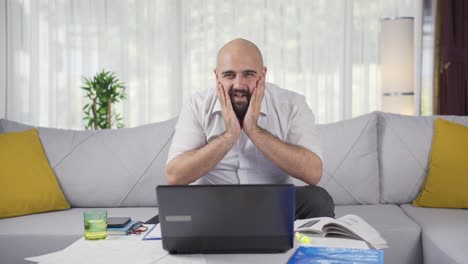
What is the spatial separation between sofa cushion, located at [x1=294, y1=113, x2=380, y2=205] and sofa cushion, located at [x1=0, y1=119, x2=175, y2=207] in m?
0.70

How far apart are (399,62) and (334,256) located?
3000mm

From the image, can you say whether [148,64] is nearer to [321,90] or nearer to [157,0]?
[157,0]

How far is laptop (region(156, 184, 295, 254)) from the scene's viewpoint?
4.31 feet

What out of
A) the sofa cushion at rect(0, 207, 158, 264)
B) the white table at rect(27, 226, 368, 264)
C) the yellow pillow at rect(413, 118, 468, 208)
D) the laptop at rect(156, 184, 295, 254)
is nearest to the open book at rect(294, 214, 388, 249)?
the white table at rect(27, 226, 368, 264)

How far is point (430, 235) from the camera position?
2357mm

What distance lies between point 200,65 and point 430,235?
341 centimetres

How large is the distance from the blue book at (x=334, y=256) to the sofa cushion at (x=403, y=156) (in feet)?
5.40

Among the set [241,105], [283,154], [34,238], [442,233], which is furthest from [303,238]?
[34,238]

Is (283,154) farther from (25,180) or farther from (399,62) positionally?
(399,62)

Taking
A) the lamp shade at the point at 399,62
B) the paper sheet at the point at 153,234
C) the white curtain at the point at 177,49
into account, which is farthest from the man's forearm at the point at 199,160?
the white curtain at the point at 177,49

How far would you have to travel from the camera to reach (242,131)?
94.3 inches

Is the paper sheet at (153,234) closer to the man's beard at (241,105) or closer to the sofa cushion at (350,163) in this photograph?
the man's beard at (241,105)

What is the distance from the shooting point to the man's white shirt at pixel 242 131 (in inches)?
92.5

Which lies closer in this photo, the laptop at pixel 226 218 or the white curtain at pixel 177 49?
the laptop at pixel 226 218
